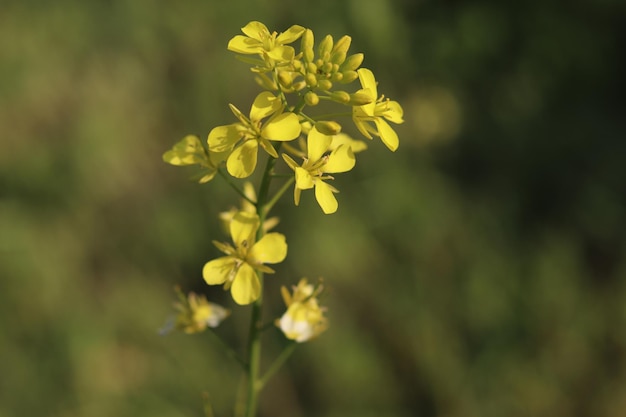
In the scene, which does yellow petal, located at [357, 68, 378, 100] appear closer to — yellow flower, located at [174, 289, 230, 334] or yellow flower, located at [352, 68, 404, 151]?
yellow flower, located at [352, 68, 404, 151]

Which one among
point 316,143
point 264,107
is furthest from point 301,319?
point 264,107

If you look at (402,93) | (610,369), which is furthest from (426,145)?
(610,369)

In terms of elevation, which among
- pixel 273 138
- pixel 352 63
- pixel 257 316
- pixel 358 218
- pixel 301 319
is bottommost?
pixel 358 218

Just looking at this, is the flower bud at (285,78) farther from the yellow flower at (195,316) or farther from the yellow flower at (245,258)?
the yellow flower at (195,316)

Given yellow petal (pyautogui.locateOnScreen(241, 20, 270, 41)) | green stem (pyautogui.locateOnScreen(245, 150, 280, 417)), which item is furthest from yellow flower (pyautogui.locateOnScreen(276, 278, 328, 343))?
yellow petal (pyautogui.locateOnScreen(241, 20, 270, 41))

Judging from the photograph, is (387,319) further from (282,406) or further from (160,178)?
(160,178)

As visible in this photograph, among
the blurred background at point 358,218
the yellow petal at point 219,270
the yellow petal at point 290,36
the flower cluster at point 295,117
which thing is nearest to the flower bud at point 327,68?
the flower cluster at point 295,117

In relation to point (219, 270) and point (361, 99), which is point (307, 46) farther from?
point (219, 270)
